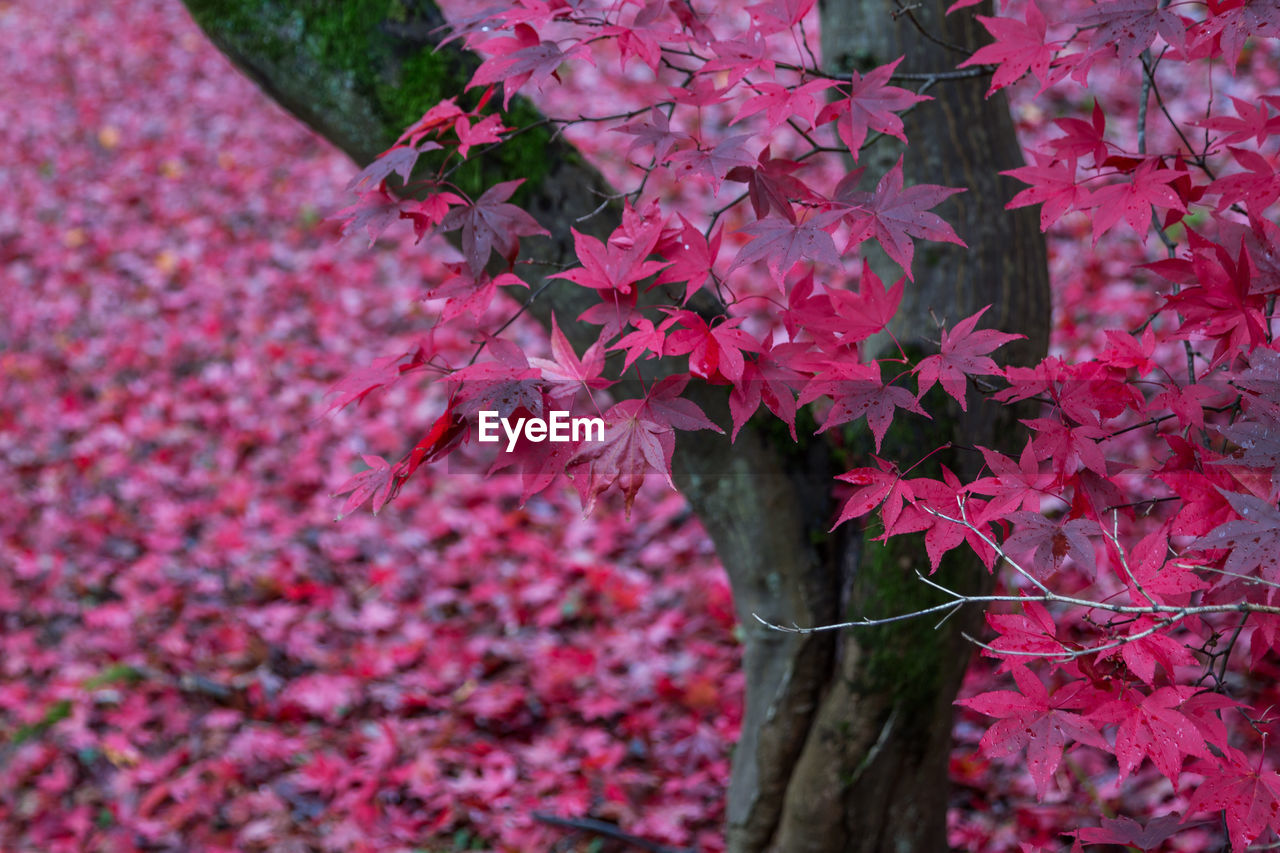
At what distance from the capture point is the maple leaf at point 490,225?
131 cm

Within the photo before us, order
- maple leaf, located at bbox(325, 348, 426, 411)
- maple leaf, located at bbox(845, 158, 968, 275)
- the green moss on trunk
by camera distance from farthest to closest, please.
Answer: the green moss on trunk
maple leaf, located at bbox(325, 348, 426, 411)
maple leaf, located at bbox(845, 158, 968, 275)

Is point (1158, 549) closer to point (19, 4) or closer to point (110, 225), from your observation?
point (110, 225)

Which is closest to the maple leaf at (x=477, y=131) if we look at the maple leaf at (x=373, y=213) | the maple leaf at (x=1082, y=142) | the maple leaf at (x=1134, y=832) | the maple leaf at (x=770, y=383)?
the maple leaf at (x=373, y=213)

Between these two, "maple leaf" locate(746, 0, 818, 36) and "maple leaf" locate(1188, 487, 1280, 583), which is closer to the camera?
"maple leaf" locate(1188, 487, 1280, 583)

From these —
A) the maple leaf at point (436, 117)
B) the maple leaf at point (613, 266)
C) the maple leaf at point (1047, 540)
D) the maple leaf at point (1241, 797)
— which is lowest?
the maple leaf at point (1241, 797)

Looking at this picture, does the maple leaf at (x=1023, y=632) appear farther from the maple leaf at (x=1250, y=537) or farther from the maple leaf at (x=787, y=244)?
the maple leaf at (x=787, y=244)

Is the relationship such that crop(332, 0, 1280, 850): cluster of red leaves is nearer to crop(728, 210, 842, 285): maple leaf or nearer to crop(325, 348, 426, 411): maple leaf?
crop(728, 210, 842, 285): maple leaf

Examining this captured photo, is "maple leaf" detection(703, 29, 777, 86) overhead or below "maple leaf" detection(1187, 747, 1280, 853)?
overhead

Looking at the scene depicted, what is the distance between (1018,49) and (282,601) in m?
3.08

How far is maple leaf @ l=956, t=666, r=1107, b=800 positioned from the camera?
3.43ft

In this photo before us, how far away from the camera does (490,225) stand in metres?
1.32

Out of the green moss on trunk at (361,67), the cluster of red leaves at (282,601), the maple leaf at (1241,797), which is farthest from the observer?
the cluster of red leaves at (282,601)

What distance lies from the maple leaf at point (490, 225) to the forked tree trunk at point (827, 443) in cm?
37

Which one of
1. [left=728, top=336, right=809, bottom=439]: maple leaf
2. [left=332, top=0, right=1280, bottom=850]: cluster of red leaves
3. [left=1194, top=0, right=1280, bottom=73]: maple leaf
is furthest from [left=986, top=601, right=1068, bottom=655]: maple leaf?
[left=1194, top=0, right=1280, bottom=73]: maple leaf
